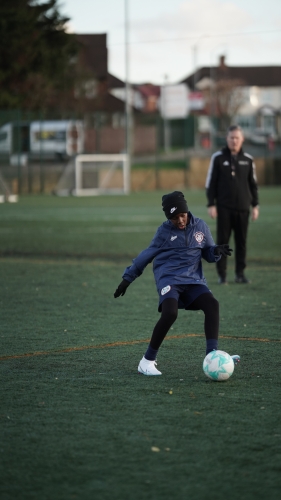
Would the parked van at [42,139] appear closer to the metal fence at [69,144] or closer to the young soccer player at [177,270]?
the metal fence at [69,144]

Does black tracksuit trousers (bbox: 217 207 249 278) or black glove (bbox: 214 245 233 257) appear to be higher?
black glove (bbox: 214 245 233 257)

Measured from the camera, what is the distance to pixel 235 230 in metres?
12.3

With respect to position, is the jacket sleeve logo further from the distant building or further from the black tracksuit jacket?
the distant building

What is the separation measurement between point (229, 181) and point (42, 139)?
2852 cm

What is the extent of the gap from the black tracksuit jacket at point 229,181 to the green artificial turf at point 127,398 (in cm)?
115

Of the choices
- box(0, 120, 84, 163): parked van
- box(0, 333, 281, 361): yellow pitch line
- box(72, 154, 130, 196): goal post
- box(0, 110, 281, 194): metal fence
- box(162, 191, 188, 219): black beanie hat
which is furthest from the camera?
box(72, 154, 130, 196): goal post

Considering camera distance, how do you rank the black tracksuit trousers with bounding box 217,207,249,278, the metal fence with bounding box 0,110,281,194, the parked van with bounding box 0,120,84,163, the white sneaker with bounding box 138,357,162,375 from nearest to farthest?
the white sneaker with bounding box 138,357,162,375 < the black tracksuit trousers with bounding box 217,207,249,278 < the parked van with bounding box 0,120,84,163 < the metal fence with bounding box 0,110,281,194

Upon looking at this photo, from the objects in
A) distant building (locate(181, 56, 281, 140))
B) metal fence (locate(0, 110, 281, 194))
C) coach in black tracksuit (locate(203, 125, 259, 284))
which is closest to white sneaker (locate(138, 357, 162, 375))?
coach in black tracksuit (locate(203, 125, 259, 284))

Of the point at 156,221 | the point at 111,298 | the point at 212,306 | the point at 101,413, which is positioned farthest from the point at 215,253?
the point at 156,221

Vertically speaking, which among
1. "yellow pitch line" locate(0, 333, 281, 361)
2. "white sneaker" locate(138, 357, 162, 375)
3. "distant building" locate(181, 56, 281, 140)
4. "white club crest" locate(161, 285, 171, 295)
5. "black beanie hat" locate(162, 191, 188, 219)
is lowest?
"yellow pitch line" locate(0, 333, 281, 361)

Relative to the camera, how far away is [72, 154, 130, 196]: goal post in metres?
40.4

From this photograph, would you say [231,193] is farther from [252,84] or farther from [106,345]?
[252,84]

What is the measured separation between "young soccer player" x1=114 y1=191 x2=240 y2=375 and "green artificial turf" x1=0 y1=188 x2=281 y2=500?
1.07 ft

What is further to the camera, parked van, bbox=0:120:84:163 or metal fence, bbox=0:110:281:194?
metal fence, bbox=0:110:281:194
